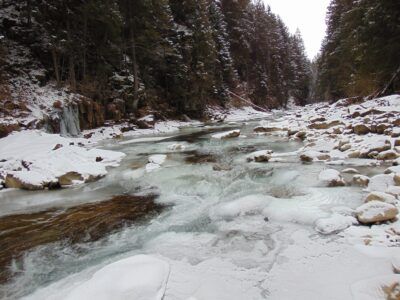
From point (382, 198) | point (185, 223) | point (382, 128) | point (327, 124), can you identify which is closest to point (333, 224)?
point (382, 198)

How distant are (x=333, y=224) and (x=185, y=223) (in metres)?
2.36

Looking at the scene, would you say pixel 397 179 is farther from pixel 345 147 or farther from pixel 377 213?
pixel 345 147

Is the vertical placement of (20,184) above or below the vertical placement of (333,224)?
above

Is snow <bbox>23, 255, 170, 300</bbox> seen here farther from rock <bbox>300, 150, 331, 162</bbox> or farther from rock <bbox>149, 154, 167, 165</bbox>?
rock <bbox>300, 150, 331, 162</bbox>

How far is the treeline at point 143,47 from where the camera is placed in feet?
64.0

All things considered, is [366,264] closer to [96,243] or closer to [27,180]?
[96,243]

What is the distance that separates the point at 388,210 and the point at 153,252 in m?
3.39

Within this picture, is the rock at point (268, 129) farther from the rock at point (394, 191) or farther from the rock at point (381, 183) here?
the rock at point (394, 191)

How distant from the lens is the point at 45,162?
30.9 ft

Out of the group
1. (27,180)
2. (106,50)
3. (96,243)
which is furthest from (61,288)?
(106,50)

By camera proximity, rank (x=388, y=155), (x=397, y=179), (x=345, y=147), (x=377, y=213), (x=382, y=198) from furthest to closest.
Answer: (x=345, y=147) < (x=388, y=155) < (x=397, y=179) < (x=382, y=198) < (x=377, y=213)

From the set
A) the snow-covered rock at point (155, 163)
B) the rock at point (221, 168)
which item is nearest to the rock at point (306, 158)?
the rock at point (221, 168)

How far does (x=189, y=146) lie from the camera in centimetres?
1433

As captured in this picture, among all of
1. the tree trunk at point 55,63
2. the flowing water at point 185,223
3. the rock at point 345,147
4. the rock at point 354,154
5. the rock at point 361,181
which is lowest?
the flowing water at point 185,223
